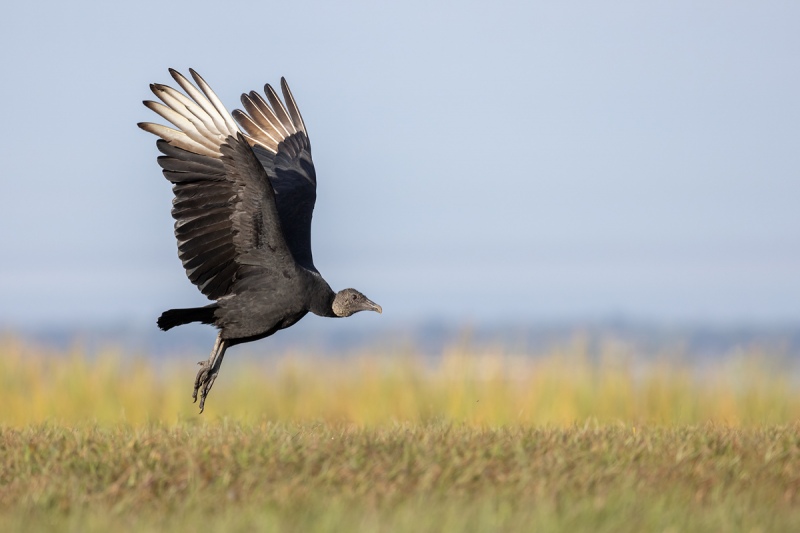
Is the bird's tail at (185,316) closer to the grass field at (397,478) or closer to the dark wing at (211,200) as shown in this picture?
the dark wing at (211,200)

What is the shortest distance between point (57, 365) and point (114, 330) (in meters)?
0.84

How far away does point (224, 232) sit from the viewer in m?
6.25

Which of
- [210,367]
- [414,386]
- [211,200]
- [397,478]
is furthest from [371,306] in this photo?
[397,478]

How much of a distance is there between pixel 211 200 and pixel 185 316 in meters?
0.74

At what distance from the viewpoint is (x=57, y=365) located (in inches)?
366

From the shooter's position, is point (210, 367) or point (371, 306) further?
point (371, 306)

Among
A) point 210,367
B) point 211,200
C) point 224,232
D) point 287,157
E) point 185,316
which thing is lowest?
point 210,367

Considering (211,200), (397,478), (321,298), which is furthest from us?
(321,298)

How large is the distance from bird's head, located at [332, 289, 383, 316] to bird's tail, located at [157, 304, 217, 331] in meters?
0.77

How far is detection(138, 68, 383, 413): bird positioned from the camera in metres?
6.07

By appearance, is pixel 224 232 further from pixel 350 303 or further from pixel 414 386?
pixel 414 386

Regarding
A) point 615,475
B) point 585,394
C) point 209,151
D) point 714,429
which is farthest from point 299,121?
point 615,475

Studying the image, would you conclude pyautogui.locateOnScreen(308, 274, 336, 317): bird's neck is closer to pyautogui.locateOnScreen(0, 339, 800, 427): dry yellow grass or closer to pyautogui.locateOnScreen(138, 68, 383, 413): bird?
pyautogui.locateOnScreen(138, 68, 383, 413): bird

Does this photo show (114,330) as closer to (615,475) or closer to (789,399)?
(789,399)
